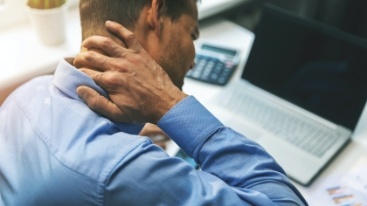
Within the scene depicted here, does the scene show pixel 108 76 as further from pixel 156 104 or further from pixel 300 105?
pixel 300 105

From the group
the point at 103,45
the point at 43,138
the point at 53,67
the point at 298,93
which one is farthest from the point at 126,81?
the point at 298,93

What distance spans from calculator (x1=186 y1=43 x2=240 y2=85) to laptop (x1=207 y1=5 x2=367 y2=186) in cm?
5

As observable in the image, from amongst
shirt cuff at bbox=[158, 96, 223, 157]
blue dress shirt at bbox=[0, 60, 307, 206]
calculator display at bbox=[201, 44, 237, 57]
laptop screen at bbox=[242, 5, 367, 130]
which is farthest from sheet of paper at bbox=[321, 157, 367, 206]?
calculator display at bbox=[201, 44, 237, 57]

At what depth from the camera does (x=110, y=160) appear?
0.74 m

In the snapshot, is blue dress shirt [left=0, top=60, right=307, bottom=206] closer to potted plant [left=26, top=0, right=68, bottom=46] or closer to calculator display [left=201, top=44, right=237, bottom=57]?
potted plant [left=26, top=0, right=68, bottom=46]

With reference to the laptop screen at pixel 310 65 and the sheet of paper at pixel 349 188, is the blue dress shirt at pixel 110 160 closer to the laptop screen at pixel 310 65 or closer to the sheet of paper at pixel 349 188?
the sheet of paper at pixel 349 188

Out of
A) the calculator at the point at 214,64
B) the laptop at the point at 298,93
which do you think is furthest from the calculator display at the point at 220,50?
the laptop at the point at 298,93

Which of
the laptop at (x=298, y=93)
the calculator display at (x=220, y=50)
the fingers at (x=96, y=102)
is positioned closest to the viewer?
the fingers at (x=96, y=102)

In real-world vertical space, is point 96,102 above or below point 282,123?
above

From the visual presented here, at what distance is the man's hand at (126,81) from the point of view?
34.2 inches

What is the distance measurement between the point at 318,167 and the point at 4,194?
0.74m

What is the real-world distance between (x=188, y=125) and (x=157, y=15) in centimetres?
22

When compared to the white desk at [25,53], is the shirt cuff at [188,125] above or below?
above

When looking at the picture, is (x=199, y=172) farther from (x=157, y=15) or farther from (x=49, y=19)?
(x=49, y=19)
